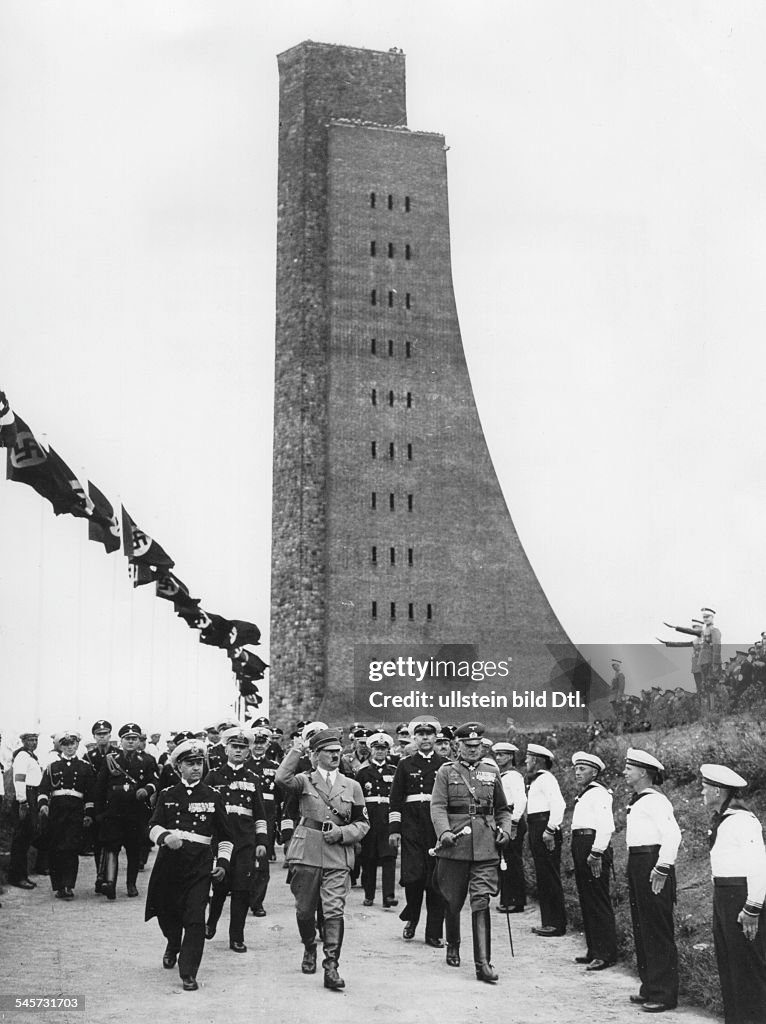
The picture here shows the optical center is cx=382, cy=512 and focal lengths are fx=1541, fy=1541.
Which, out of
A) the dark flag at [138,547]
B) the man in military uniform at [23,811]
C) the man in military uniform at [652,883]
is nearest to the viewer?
the man in military uniform at [652,883]

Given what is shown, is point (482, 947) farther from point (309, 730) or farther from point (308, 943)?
point (309, 730)

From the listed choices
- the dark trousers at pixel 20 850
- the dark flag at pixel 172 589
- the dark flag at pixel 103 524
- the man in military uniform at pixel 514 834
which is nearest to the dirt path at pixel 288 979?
the man in military uniform at pixel 514 834

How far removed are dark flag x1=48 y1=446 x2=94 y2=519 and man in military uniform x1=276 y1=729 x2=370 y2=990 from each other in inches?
363

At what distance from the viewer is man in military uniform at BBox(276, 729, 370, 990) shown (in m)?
9.86

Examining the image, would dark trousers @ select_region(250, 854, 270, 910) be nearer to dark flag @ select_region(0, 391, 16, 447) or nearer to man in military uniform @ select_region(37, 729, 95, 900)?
man in military uniform @ select_region(37, 729, 95, 900)

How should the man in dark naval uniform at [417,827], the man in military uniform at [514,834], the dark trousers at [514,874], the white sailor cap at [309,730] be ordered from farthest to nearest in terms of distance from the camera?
the dark trousers at [514,874] → the man in military uniform at [514,834] → the white sailor cap at [309,730] → the man in dark naval uniform at [417,827]

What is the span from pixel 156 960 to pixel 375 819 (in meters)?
3.89

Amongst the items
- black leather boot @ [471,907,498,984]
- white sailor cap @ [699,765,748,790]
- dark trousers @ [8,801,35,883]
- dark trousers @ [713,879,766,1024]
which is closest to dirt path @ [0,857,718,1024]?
black leather boot @ [471,907,498,984]

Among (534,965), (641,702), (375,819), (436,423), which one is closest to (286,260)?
(436,423)

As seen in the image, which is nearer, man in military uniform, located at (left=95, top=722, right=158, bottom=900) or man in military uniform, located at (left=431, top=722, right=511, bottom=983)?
man in military uniform, located at (left=431, top=722, right=511, bottom=983)

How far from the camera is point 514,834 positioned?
12.8 m

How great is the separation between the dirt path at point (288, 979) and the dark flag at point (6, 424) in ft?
16.4

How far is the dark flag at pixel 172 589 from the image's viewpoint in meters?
26.1

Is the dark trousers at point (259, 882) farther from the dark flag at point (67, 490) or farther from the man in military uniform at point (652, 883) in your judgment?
the dark flag at point (67, 490)
